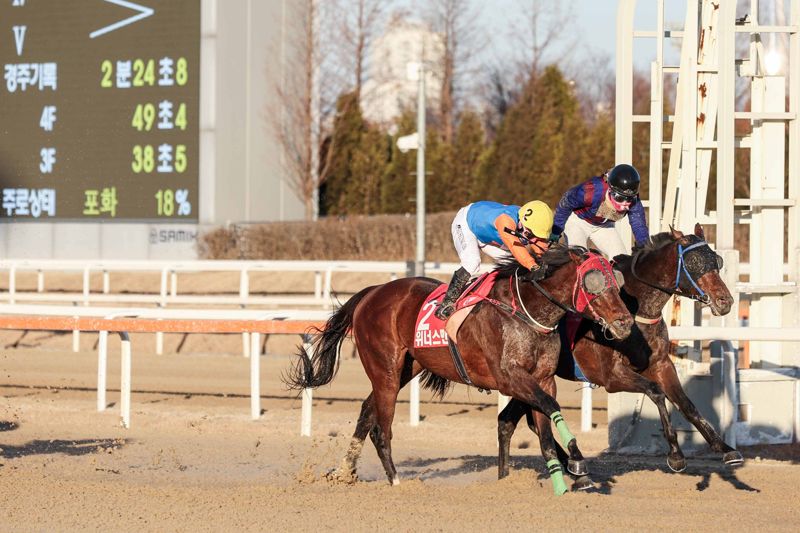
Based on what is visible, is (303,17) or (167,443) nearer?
(167,443)

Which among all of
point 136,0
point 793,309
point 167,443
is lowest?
point 167,443

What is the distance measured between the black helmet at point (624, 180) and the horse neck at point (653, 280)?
294mm

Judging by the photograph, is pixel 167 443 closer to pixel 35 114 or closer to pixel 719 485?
pixel 719 485

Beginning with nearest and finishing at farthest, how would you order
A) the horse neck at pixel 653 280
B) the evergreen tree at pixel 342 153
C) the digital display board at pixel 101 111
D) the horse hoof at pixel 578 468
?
the horse hoof at pixel 578 468
the horse neck at pixel 653 280
the digital display board at pixel 101 111
the evergreen tree at pixel 342 153

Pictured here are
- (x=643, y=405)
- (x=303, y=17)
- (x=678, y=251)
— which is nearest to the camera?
(x=678, y=251)

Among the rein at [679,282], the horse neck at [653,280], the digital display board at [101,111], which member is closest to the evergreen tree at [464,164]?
the digital display board at [101,111]

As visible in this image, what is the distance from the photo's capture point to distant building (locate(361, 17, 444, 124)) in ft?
84.2

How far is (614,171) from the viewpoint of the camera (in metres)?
5.59

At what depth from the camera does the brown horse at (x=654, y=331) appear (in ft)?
17.4

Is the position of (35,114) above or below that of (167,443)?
above

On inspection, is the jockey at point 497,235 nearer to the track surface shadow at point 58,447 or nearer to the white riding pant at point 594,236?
the white riding pant at point 594,236

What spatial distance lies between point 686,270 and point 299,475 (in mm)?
1991

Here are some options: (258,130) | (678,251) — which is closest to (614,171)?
(678,251)

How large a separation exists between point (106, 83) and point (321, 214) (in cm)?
814
